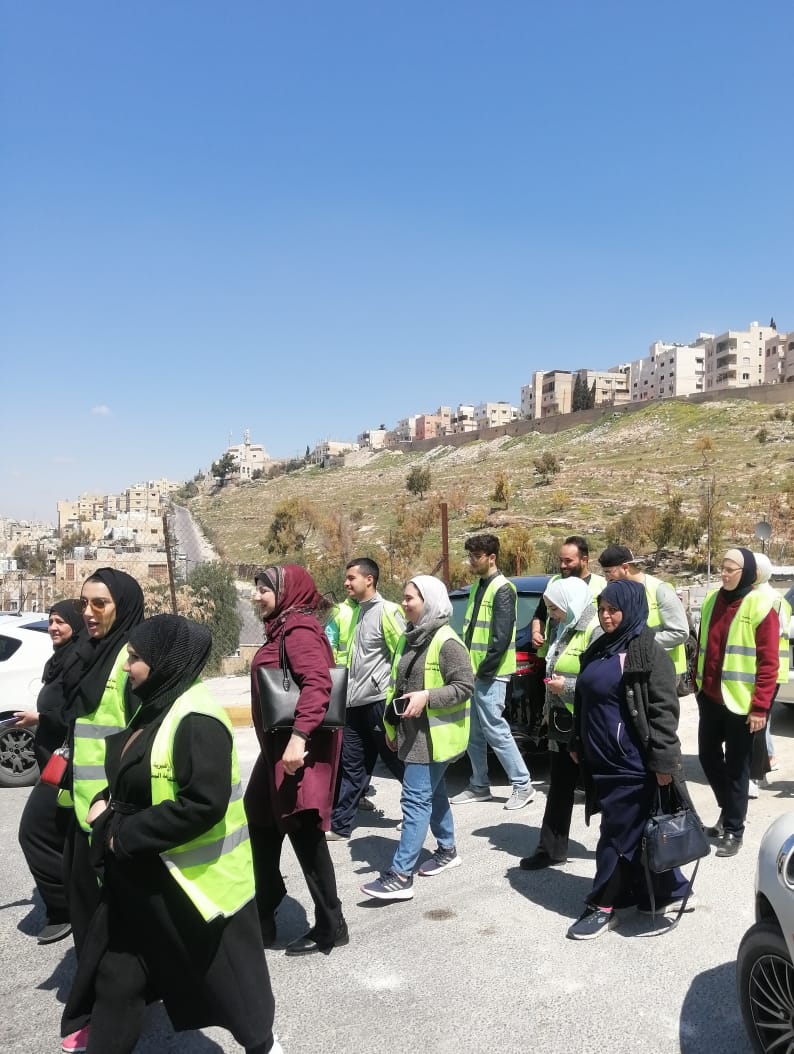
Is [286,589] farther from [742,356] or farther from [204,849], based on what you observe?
[742,356]

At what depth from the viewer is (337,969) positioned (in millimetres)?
3859

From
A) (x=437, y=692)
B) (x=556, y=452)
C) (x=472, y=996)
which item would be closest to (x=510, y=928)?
(x=472, y=996)

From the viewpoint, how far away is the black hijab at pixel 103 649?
11.7 ft

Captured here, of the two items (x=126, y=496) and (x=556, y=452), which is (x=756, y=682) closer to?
(x=556, y=452)

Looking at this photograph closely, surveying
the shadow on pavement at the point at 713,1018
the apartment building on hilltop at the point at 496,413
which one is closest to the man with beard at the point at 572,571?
the shadow on pavement at the point at 713,1018

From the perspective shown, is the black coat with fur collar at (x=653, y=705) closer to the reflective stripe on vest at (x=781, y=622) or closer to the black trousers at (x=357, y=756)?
the reflective stripe on vest at (x=781, y=622)

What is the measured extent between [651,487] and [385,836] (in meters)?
48.8

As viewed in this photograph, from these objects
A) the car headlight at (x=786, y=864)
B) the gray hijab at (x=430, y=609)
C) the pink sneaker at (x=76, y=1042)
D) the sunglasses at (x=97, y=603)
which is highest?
the sunglasses at (x=97, y=603)

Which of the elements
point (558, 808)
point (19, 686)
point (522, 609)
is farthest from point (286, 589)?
point (19, 686)

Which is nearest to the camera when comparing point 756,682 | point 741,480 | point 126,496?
point 756,682

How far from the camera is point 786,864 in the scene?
2.88 metres

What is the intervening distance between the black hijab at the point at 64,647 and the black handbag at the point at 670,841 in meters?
2.85

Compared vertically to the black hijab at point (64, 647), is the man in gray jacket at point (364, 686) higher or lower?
lower

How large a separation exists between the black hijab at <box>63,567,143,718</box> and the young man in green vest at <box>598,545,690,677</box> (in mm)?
3284
